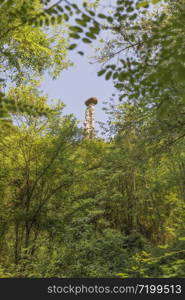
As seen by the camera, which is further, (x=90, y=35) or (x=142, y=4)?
(x=142, y=4)

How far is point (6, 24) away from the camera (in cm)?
422

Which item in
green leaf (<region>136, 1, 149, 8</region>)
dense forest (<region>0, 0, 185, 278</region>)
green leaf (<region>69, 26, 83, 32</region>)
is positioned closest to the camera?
green leaf (<region>69, 26, 83, 32</region>)

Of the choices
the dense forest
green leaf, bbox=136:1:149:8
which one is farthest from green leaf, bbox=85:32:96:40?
the dense forest

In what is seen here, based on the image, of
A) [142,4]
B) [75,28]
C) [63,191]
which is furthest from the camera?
[63,191]

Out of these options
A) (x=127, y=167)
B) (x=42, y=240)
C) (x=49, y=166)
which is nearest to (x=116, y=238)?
(x=42, y=240)

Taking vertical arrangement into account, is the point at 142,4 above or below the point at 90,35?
above

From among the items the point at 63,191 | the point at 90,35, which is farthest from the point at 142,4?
the point at 63,191

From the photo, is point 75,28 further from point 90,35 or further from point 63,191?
point 63,191

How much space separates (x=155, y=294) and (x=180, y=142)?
2071mm

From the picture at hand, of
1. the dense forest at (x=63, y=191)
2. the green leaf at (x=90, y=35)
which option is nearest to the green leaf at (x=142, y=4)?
the green leaf at (x=90, y=35)

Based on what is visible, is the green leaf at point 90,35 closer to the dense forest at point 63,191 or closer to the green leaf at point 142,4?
the green leaf at point 142,4

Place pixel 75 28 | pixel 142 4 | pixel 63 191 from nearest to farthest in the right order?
pixel 75 28
pixel 142 4
pixel 63 191

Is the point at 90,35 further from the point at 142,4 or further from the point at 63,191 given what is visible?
the point at 63,191

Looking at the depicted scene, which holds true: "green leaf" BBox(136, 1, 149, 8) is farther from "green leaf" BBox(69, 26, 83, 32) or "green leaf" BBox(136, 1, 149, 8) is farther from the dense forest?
the dense forest
